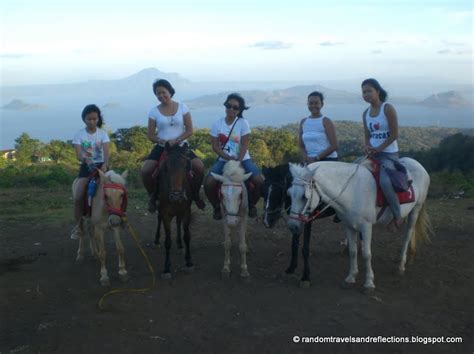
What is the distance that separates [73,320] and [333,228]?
5.92 meters

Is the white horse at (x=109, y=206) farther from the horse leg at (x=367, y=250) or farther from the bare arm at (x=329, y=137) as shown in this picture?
the horse leg at (x=367, y=250)

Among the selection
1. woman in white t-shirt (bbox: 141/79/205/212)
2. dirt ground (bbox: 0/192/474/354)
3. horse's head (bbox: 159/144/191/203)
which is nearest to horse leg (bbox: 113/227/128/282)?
dirt ground (bbox: 0/192/474/354)

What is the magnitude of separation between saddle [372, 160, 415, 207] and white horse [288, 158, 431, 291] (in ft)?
0.27

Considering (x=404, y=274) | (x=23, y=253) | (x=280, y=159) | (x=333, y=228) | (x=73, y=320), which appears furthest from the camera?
(x=280, y=159)

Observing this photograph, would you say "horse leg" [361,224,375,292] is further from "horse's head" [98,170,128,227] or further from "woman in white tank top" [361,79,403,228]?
"horse's head" [98,170,128,227]

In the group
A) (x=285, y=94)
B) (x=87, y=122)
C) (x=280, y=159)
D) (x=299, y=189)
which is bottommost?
(x=280, y=159)

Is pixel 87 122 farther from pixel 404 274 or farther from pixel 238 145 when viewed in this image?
pixel 404 274

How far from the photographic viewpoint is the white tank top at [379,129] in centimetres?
588

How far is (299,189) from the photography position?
16.8 feet

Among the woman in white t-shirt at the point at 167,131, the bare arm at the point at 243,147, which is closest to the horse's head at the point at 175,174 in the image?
the woman in white t-shirt at the point at 167,131

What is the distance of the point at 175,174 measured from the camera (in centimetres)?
575

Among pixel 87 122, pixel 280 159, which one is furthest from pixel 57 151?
pixel 87 122

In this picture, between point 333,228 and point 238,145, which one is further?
point 333,228

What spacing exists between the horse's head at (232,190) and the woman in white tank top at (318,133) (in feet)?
3.97
